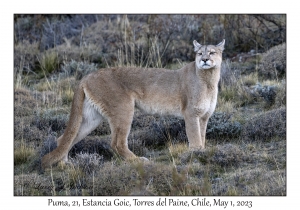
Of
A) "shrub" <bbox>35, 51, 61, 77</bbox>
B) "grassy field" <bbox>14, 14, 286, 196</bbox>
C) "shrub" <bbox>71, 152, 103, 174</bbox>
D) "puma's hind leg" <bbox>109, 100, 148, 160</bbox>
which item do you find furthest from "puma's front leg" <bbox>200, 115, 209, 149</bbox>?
"shrub" <bbox>35, 51, 61, 77</bbox>

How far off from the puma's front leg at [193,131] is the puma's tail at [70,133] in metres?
1.47

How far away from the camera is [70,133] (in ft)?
22.7

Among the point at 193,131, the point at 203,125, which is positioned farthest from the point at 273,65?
the point at 193,131

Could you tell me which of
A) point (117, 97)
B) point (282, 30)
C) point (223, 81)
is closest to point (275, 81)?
point (223, 81)

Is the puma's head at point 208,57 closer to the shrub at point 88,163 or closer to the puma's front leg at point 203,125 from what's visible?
the puma's front leg at point 203,125

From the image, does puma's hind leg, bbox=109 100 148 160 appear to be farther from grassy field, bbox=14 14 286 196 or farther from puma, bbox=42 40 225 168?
grassy field, bbox=14 14 286 196

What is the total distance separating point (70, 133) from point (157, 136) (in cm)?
149

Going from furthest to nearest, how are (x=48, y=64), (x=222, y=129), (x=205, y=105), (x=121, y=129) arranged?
(x=48, y=64) → (x=222, y=129) → (x=205, y=105) → (x=121, y=129)

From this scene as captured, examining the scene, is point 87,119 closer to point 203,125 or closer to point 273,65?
point 203,125

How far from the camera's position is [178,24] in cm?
1341

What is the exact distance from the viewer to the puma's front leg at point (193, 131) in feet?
23.2

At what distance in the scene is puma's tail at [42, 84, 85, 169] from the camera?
22.1ft
